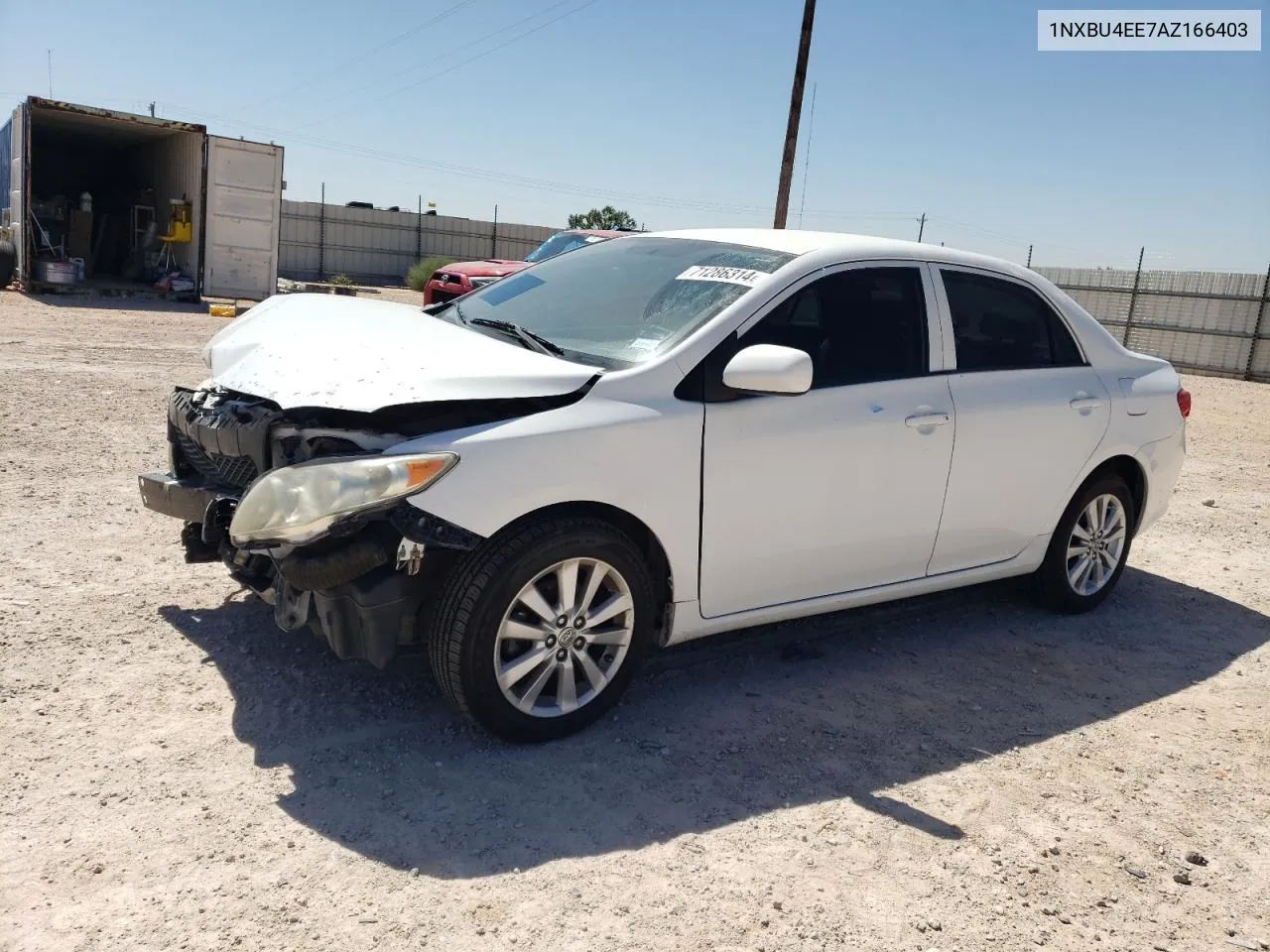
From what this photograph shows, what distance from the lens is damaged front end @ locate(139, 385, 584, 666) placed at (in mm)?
3152

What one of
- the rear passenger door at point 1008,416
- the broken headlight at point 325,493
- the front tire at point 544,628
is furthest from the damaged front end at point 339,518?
the rear passenger door at point 1008,416

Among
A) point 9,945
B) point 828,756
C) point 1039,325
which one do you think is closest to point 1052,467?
point 1039,325

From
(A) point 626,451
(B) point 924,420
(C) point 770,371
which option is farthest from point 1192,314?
(A) point 626,451

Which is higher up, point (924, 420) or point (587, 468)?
point (924, 420)

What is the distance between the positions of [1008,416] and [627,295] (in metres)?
1.78

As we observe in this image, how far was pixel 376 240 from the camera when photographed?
123ft

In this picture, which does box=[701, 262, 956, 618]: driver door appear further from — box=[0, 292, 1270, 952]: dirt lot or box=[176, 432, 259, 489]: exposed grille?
box=[176, 432, 259, 489]: exposed grille

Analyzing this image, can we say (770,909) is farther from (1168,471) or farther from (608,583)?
(1168,471)

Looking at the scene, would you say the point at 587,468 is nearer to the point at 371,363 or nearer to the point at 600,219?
the point at 371,363

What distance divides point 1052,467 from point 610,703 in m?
2.49

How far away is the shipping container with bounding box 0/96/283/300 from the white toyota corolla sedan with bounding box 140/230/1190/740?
16579 mm

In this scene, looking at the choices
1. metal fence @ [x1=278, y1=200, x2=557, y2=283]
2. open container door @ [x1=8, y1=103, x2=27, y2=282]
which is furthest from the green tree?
open container door @ [x1=8, y1=103, x2=27, y2=282]

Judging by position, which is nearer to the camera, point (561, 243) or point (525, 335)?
point (525, 335)

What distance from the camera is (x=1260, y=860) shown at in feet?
10.7
